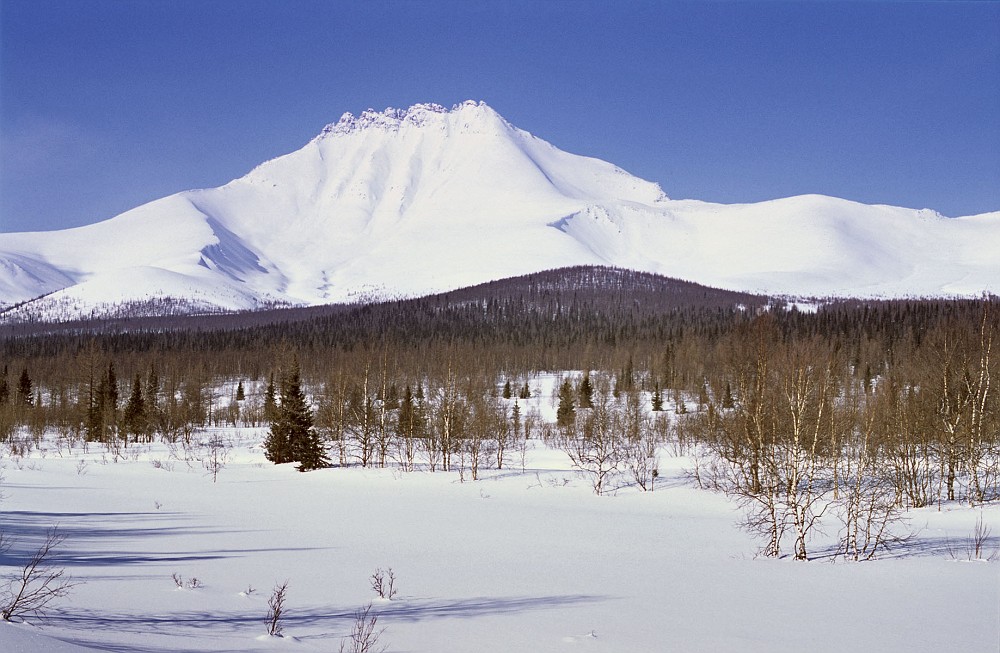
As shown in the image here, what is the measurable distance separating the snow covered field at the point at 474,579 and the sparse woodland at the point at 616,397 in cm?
256

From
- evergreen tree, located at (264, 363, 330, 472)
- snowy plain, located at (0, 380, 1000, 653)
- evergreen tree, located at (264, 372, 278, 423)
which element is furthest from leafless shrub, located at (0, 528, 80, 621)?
evergreen tree, located at (264, 372, 278, 423)

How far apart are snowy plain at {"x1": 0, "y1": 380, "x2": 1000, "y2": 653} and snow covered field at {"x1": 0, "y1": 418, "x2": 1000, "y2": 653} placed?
2.2 inches

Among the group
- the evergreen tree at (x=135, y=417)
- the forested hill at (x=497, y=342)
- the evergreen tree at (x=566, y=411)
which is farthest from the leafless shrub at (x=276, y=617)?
the forested hill at (x=497, y=342)

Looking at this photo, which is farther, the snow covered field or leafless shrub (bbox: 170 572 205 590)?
leafless shrub (bbox: 170 572 205 590)

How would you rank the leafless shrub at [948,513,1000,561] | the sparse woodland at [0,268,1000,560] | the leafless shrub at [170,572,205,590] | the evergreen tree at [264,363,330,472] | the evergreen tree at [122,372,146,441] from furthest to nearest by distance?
the evergreen tree at [122,372,146,441] < the evergreen tree at [264,363,330,472] < the sparse woodland at [0,268,1000,560] < the leafless shrub at [948,513,1000,561] < the leafless shrub at [170,572,205,590]

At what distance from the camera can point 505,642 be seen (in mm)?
9570

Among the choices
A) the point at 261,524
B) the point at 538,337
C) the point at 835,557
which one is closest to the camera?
the point at 835,557

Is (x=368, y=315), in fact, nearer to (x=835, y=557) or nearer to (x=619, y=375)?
(x=619, y=375)

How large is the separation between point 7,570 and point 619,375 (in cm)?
10119

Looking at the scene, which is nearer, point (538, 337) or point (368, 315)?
point (538, 337)

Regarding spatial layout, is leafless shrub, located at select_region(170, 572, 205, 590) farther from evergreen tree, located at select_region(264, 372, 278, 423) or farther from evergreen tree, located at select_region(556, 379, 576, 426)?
evergreen tree, located at select_region(556, 379, 576, 426)

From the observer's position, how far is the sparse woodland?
23.9 m

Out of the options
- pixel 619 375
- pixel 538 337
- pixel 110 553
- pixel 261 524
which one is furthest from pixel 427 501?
pixel 538 337

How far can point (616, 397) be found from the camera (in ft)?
314
